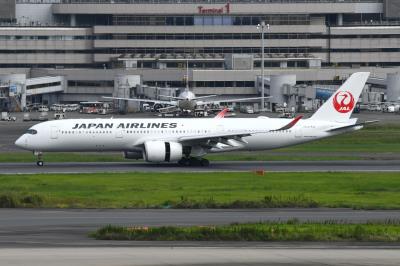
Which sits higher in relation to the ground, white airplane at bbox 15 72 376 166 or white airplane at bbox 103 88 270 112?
white airplane at bbox 15 72 376 166

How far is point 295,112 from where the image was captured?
566 feet

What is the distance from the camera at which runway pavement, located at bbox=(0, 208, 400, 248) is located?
153 feet

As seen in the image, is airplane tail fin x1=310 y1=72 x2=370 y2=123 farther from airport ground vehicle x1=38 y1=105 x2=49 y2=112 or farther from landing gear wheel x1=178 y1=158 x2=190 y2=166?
airport ground vehicle x1=38 y1=105 x2=49 y2=112

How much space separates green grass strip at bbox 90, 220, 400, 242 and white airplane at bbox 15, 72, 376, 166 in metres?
35.4

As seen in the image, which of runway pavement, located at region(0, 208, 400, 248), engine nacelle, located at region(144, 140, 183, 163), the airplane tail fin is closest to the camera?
runway pavement, located at region(0, 208, 400, 248)

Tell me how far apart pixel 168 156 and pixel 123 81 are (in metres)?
108

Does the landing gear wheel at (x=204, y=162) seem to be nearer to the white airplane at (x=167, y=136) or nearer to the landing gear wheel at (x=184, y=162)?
the white airplane at (x=167, y=136)

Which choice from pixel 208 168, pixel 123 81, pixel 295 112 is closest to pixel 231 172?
pixel 208 168

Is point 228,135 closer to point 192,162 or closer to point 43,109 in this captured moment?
point 192,162

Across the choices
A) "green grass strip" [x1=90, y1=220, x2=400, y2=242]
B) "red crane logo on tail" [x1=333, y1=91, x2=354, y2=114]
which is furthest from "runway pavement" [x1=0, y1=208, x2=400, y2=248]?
"red crane logo on tail" [x1=333, y1=91, x2=354, y2=114]

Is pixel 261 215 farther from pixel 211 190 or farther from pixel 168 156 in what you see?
pixel 168 156

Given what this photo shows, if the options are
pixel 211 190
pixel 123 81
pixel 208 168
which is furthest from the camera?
pixel 123 81

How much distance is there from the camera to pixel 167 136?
283ft

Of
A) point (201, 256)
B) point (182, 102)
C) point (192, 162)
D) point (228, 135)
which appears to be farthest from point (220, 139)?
point (182, 102)
